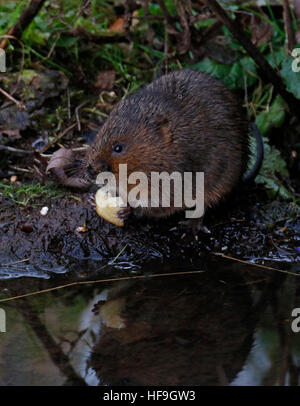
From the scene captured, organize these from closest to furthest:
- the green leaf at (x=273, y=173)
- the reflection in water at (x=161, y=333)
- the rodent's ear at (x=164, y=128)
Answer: the reflection in water at (x=161, y=333), the rodent's ear at (x=164, y=128), the green leaf at (x=273, y=173)

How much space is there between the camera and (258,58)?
4.58m

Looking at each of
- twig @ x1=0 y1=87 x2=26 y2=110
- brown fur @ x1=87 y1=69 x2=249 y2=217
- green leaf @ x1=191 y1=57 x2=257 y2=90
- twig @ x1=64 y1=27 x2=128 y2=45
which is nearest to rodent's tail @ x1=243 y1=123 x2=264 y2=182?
brown fur @ x1=87 y1=69 x2=249 y2=217

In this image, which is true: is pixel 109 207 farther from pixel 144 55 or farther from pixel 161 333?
pixel 144 55

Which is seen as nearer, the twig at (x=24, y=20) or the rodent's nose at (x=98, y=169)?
the rodent's nose at (x=98, y=169)

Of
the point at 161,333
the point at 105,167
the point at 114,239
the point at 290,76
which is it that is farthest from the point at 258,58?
the point at 161,333

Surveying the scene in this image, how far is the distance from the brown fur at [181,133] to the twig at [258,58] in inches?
17.2

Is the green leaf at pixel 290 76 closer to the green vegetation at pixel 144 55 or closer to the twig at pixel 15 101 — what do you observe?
the green vegetation at pixel 144 55

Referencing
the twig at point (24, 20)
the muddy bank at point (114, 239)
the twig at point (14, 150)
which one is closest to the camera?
the muddy bank at point (114, 239)

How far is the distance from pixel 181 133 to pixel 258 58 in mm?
1019

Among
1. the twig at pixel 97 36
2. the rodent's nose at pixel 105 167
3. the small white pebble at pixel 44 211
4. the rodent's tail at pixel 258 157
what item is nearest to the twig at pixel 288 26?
the rodent's tail at pixel 258 157

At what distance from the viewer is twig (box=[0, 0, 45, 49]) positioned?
4.89 m

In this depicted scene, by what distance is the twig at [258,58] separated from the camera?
4364mm

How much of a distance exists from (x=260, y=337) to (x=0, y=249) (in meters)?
1.83
